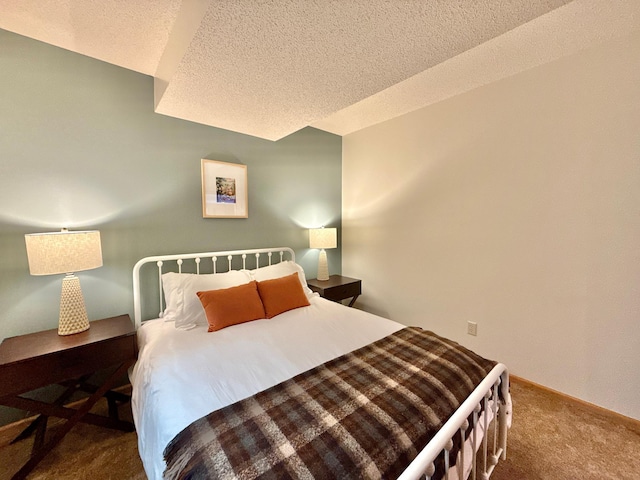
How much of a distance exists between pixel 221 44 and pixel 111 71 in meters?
1.25

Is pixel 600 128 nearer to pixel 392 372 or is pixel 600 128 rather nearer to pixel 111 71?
pixel 392 372

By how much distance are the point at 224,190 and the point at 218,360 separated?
5.33 feet

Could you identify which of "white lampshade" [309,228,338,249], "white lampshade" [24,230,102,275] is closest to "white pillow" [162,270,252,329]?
"white lampshade" [24,230,102,275]

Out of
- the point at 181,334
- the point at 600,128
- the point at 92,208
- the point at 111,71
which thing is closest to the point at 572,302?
the point at 600,128

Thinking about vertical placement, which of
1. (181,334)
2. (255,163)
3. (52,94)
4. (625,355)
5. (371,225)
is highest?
(52,94)

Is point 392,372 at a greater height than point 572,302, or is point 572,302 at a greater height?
point 572,302

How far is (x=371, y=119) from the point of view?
2.95 metres

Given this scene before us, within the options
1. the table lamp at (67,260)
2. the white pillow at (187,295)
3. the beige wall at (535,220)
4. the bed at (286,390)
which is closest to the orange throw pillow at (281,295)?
the bed at (286,390)

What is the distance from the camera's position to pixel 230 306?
1822 millimetres

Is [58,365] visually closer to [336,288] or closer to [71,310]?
[71,310]

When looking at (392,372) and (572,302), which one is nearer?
(392,372)

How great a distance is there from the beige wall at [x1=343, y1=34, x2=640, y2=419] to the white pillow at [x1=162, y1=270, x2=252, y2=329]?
198 centimetres

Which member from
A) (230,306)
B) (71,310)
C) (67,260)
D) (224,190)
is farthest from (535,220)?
(71,310)

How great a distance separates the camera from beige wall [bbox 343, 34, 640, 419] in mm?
1685
